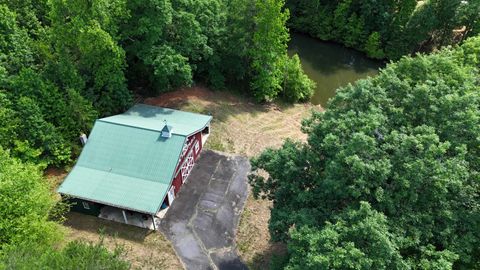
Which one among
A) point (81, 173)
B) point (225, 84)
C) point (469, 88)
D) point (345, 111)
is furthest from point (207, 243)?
point (225, 84)

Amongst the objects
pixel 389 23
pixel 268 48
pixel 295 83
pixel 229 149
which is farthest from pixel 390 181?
pixel 389 23

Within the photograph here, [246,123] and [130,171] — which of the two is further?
[246,123]

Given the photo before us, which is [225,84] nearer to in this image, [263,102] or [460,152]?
[263,102]

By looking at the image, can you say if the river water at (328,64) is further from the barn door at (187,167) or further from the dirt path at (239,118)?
the barn door at (187,167)

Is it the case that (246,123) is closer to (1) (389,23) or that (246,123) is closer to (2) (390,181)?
(2) (390,181)

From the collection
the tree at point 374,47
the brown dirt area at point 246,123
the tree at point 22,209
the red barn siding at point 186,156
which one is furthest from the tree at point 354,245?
the tree at point 374,47

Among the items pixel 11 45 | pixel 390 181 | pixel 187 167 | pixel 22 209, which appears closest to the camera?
pixel 390 181
